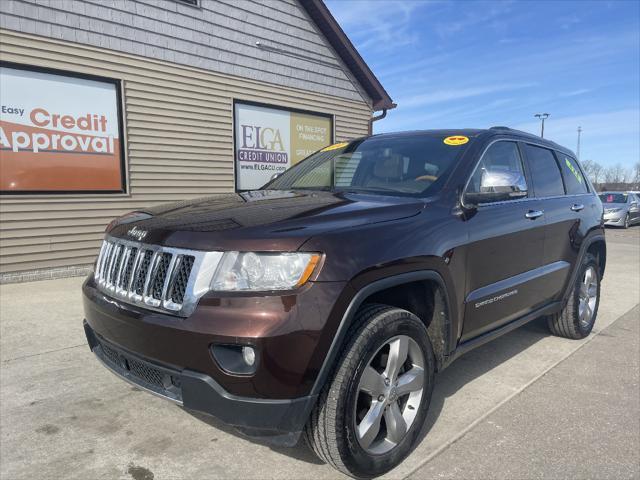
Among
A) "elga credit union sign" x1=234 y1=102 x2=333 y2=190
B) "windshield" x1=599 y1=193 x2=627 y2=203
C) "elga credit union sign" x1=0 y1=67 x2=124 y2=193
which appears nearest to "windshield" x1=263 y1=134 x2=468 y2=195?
"elga credit union sign" x1=0 y1=67 x2=124 y2=193

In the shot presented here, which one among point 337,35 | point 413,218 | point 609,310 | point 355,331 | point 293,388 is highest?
point 337,35

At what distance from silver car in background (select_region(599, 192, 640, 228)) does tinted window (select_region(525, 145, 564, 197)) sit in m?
17.6

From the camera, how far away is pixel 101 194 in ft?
23.5

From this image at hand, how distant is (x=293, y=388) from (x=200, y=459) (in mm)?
896

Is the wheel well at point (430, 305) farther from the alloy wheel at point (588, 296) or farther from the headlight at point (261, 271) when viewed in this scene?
the alloy wheel at point (588, 296)

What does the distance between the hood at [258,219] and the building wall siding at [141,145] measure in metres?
4.64

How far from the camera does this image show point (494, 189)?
9.72 ft

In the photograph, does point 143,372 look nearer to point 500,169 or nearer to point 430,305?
point 430,305

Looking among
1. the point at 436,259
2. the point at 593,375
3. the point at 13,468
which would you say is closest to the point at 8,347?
the point at 13,468

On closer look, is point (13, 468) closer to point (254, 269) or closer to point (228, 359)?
point (228, 359)

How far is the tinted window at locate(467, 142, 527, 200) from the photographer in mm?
3002

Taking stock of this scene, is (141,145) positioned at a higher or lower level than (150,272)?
higher

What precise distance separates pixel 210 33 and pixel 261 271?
7432mm

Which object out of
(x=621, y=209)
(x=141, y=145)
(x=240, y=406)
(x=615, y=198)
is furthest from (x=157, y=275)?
(x=615, y=198)
